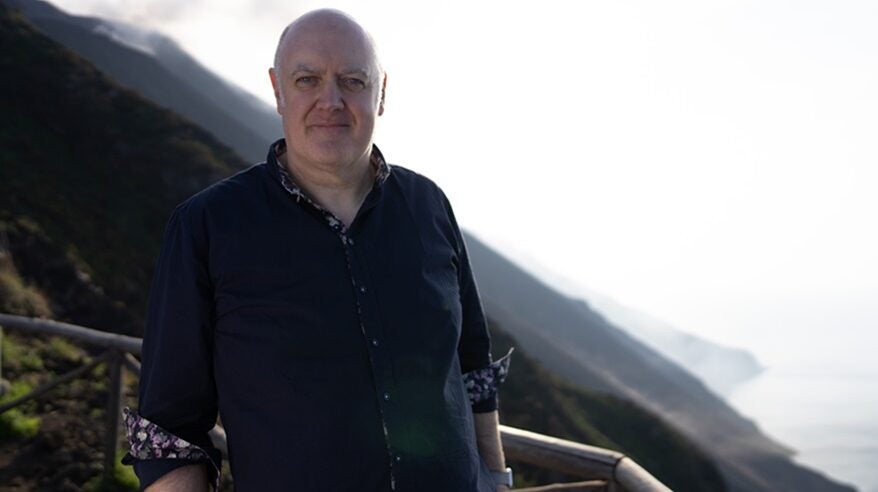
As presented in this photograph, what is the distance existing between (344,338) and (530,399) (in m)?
21.8

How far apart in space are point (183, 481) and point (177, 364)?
29 cm

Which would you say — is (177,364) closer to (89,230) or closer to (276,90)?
(276,90)

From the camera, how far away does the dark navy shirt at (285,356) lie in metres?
1.70

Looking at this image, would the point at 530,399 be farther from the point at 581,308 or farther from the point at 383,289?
the point at 581,308

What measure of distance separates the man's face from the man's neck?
1.6 inches

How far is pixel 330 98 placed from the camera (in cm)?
187

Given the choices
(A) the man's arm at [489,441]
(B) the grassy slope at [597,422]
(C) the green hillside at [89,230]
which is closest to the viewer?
(A) the man's arm at [489,441]

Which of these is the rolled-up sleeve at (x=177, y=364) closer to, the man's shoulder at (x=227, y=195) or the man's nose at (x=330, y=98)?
the man's shoulder at (x=227, y=195)

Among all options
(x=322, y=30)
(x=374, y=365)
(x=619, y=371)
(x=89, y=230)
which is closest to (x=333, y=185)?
(x=322, y=30)

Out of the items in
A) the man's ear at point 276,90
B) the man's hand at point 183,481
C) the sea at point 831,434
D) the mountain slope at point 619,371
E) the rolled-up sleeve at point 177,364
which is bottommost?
the sea at point 831,434

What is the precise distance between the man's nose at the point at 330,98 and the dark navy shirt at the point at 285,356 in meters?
0.24

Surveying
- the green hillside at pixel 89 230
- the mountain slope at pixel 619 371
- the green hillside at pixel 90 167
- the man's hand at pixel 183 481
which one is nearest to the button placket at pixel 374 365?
the man's hand at pixel 183 481

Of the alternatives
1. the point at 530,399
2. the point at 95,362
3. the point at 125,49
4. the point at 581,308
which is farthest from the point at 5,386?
the point at 581,308

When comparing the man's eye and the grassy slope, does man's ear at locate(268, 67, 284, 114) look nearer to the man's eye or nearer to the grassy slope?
the man's eye
